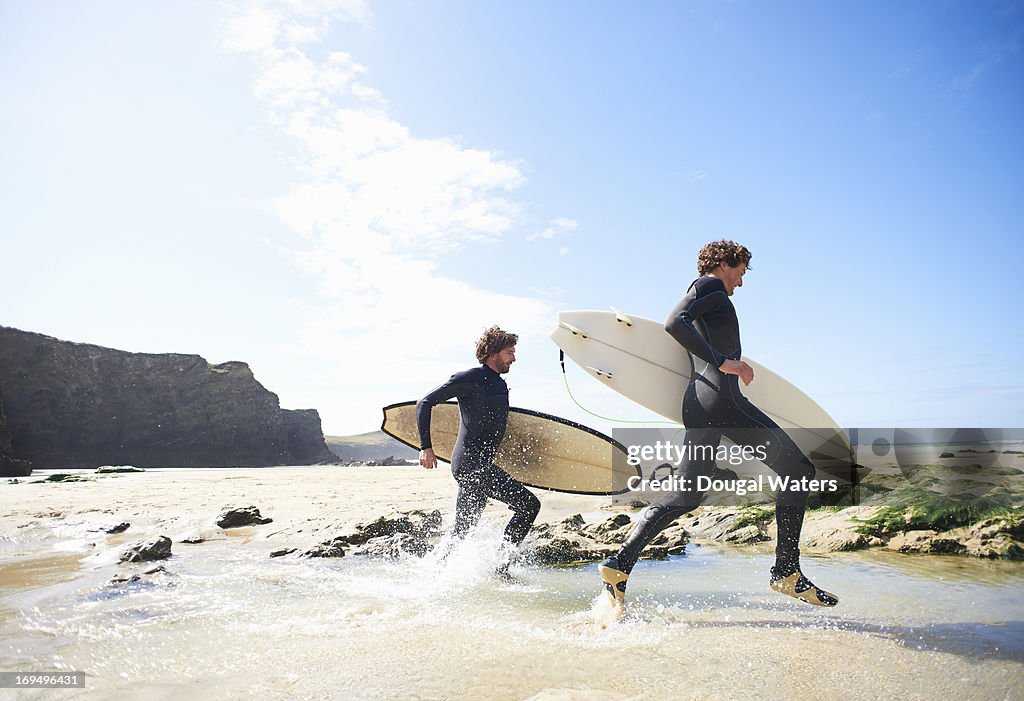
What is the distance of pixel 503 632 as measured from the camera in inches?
127

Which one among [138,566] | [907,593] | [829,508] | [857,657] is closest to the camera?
[857,657]

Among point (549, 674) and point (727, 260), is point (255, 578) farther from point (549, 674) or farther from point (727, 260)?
point (727, 260)

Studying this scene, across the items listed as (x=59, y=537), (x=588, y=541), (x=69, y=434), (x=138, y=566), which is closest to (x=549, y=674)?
(x=588, y=541)

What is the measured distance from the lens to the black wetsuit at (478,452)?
192 inches

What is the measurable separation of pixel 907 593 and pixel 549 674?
9.21ft

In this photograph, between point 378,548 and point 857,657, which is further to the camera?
point 378,548

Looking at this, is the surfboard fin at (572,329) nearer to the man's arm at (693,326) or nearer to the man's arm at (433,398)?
the man's arm at (433,398)

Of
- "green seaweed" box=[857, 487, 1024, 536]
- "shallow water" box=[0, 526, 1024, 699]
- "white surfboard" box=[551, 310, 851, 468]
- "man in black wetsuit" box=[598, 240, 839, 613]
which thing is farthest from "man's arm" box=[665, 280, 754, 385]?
"green seaweed" box=[857, 487, 1024, 536]

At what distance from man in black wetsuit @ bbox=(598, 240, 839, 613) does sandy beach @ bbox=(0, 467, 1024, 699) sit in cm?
24

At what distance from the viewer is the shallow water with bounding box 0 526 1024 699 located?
244 cm

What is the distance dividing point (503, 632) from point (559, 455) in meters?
2.94

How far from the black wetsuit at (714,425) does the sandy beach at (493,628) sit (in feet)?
1.54

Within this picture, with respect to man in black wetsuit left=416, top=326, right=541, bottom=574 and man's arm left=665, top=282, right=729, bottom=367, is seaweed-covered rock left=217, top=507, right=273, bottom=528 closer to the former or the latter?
man in black wetsuit left=416, top=326, right=541, bottom=574

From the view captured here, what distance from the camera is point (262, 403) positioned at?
164 feet
